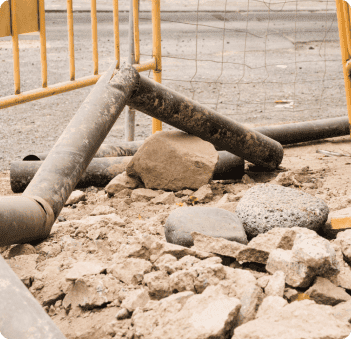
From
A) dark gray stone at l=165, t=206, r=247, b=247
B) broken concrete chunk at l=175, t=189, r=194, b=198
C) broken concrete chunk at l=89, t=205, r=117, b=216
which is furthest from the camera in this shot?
broken concrete chunk at l=175, t=189, r=194, b=198

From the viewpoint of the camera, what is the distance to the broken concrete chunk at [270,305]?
1426 mm

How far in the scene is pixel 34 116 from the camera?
5.44m

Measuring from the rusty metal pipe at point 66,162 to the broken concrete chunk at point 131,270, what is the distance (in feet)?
1.49

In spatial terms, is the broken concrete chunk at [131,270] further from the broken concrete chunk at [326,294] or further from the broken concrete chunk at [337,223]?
the broken concrete chunk at [337,223]

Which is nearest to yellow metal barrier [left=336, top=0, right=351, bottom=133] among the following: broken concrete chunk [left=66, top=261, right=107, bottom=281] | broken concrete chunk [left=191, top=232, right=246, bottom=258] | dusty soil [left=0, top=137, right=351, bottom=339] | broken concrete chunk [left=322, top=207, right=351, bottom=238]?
dusty soil [left=0, top=137, right=351, bottom=339]

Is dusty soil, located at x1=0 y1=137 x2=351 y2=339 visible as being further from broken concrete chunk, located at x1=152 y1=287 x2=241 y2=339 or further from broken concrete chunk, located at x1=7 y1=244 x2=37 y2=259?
broken concrete chunk, located at x1=152 y1=287 x2=241 y2=339

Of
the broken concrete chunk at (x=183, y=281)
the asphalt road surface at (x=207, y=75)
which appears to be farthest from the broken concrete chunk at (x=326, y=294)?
the asphalt road surface at (x=207, y=75)

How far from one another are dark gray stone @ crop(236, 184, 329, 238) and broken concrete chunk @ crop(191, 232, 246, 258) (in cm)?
39

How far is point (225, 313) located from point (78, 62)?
24.1 feet

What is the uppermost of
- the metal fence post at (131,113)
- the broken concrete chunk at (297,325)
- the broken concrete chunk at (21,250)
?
the metal fence post at (131,113)

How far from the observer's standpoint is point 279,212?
225cm

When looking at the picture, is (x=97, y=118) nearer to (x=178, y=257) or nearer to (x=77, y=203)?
(x=77, y=203)

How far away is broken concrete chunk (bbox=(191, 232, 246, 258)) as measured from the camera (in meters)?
1.86

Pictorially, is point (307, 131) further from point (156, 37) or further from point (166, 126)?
point (156, 37)
